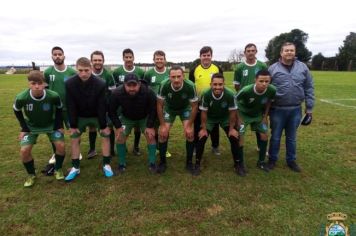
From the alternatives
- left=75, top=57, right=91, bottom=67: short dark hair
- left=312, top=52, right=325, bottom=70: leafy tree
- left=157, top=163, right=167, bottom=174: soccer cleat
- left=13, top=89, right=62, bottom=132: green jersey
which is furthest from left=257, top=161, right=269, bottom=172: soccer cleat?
left=312, top=52, right=325, bottom=70: leafy tree

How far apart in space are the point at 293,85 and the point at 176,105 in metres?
2.01

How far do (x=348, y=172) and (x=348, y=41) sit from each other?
65477 mm

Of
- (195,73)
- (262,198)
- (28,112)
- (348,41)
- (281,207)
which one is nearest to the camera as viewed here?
(281,207)

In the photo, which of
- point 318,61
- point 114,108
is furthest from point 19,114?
point 318,61

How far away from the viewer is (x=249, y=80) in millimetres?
6184

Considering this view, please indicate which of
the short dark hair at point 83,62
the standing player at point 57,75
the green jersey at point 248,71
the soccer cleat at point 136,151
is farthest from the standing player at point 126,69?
the green jersey at point 248,71

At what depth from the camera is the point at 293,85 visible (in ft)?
17.4

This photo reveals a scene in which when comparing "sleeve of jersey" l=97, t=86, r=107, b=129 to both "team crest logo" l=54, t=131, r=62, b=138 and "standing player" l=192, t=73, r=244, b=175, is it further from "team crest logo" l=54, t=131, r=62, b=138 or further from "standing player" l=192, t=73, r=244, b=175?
"standing player" l=192, t=73, r=244, b=175

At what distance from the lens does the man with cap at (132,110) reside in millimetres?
5227

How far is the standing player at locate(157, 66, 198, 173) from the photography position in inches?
209

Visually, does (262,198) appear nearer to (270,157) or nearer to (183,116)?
(270,157)

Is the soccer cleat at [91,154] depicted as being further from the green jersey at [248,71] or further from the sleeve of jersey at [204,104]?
the green jersey at [248,71]

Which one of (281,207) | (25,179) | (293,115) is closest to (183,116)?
(293,115)

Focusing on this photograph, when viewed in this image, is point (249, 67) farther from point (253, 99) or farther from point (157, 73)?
point (157, 73)
